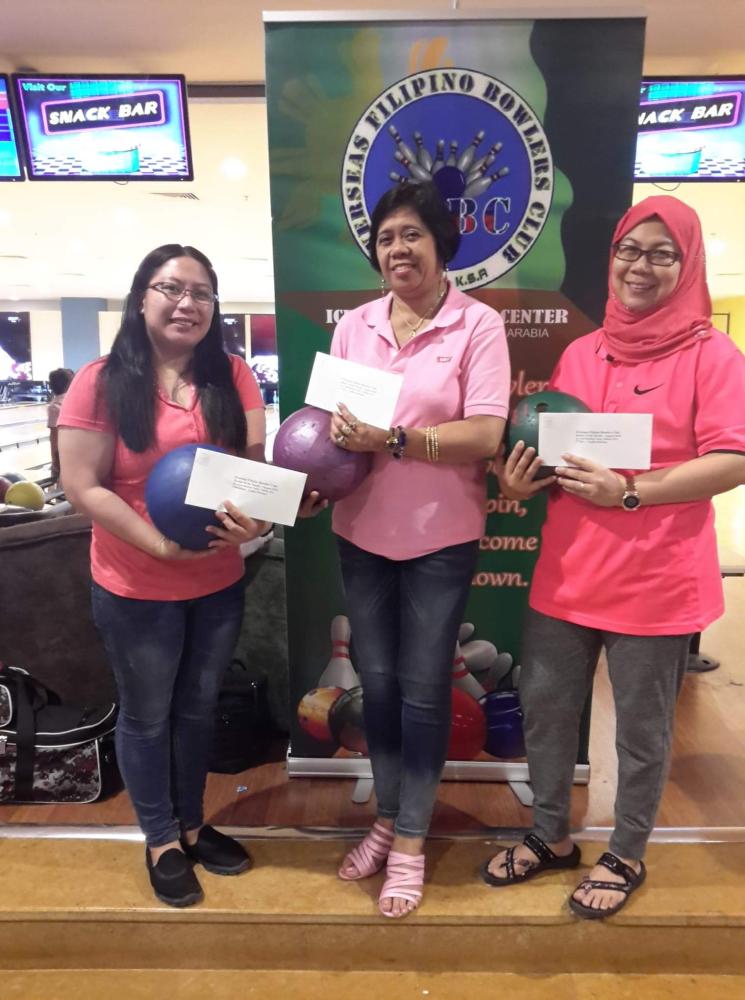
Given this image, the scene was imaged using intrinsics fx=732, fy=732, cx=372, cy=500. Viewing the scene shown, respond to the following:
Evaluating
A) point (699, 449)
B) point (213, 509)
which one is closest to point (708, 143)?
point (699, 449)

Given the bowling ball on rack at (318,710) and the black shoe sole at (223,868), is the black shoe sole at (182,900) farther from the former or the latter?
the bowling ball on rack at (318,710)

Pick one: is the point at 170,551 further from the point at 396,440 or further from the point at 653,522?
the point at 653,522

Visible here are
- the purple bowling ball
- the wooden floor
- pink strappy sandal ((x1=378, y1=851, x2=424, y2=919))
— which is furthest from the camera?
the wooden floor

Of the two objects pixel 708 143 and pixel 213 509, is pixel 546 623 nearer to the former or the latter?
pixel 213 509

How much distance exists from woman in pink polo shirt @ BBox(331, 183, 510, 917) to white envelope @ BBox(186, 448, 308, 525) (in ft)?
0.50

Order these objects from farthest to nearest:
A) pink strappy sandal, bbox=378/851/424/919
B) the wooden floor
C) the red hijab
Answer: the wooden floor, pink strappy sandal, bbox=378/851/424/919, the red hijab

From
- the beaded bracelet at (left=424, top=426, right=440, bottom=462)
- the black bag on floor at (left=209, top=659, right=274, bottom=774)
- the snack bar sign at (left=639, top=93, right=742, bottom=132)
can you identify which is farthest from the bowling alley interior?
the beaded bracelet at (left=424, top=426, right=440, bottom=462)

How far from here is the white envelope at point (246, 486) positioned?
4.98 ft

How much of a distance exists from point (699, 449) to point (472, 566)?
0.55 m

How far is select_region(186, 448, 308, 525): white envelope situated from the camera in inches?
59.7

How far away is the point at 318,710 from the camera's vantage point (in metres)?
2.34

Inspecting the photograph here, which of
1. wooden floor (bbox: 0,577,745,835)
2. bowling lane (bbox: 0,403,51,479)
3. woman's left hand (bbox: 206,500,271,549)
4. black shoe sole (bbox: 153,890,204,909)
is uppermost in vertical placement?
woman's left hand (bbox: 206,500,271,549)

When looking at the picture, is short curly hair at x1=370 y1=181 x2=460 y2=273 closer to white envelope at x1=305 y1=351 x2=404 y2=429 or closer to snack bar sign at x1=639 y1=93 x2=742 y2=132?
white envelope at x1=305 y1=351 x2=404 y2=429

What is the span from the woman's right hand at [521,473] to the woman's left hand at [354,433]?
286mm
